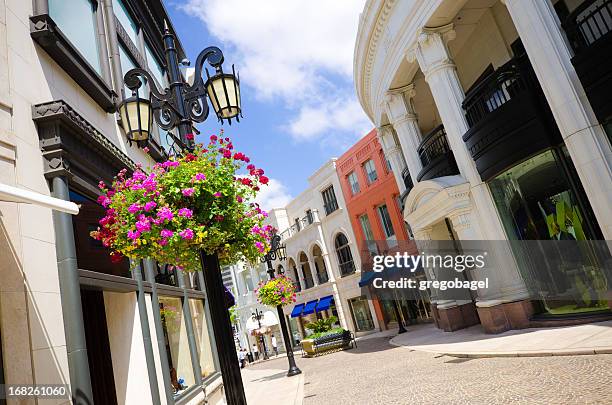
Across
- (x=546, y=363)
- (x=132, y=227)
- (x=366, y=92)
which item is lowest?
(x=546, y=363)

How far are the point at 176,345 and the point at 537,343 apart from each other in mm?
7183

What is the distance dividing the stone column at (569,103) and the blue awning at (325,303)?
77.5ft

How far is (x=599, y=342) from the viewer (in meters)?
6.81

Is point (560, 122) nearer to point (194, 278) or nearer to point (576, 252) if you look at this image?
point (576, 252)

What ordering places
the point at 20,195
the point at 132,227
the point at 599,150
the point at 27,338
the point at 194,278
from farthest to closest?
the point at 194,278, the point at 599,150, the point at 27,338, the point at 132,227, the point at 20,195

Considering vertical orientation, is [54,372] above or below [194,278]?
below

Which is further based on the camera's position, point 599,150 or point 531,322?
point 531,322

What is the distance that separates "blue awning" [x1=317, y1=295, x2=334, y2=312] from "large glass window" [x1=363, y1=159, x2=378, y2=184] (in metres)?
9.07

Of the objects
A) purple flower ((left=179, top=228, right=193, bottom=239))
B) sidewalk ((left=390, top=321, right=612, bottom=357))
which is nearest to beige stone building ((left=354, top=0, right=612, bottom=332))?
sidewalk ((left=390, top=321, right=612, bottom=357))

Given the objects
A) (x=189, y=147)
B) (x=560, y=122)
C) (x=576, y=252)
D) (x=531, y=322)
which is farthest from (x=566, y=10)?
(x=189, y=147)

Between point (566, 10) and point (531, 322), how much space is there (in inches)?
305

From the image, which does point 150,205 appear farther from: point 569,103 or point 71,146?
point 569,103

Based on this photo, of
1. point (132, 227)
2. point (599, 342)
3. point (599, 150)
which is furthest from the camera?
point (599, 150)

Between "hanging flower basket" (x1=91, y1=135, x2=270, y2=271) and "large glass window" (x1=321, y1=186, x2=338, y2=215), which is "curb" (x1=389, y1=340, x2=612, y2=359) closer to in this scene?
"hanging flower basket" (x1=91, y1=135, x2=270, y2=271)
